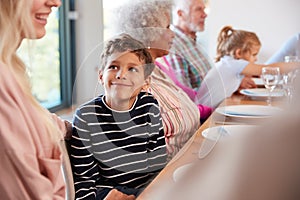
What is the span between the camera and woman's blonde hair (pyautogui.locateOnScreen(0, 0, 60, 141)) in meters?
0.86

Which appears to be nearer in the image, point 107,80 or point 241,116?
point 107,80

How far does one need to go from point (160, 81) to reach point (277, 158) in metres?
1.08

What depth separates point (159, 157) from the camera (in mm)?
1104

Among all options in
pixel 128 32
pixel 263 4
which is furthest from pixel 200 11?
pixel 128 32

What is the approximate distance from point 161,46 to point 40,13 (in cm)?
34

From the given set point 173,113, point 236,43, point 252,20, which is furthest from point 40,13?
point 252,20

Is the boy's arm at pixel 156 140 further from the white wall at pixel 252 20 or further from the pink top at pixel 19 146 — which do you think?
the white wall at pixel 252 20

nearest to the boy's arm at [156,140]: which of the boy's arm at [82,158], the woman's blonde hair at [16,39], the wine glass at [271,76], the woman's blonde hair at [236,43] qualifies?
the boy's arm at [82,158]

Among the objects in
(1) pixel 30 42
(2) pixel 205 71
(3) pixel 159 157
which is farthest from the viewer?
(2) pixel 205 71

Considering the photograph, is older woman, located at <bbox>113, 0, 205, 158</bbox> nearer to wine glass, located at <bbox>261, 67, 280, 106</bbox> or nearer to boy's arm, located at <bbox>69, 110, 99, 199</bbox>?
boy's arm, located at <bbox>69, 110, 99, 199</bbox>

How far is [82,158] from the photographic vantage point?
39.3 inches

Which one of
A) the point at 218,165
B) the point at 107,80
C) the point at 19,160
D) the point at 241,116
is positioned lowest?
the point at 241,116

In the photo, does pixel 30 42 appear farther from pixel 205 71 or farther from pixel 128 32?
pixel 205 71

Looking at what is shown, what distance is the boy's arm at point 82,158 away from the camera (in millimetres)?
996
